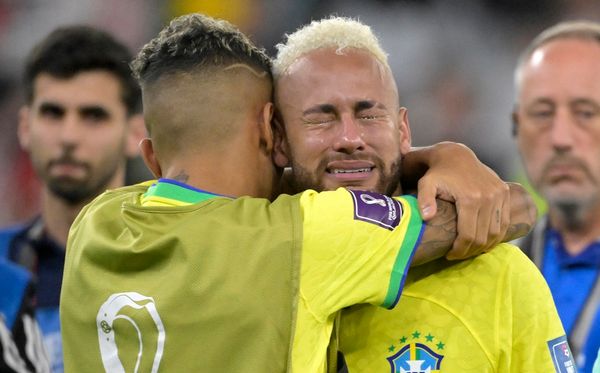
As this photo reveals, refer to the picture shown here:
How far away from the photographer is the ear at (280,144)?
225 centimetres

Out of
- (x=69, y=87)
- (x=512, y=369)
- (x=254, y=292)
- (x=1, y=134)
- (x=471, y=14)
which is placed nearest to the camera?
(x=254, y=292)

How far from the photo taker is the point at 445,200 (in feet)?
6.74

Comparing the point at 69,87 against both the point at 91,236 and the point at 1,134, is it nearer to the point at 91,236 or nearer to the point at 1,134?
the point at 1,134

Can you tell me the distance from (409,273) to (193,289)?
0.51m

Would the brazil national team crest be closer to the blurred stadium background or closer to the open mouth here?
the open mouth

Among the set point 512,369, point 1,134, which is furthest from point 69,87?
point 512,369

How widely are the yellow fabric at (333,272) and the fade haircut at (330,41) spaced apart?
1.77 feet

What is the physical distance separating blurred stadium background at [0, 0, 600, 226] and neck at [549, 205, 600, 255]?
0.97 metres

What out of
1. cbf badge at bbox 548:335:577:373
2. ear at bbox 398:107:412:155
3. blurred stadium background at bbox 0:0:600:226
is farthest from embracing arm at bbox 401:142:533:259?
blurred stadium background at bbox 0:0:600:226

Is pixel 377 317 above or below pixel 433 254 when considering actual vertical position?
below

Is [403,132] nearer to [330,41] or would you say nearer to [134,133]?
[330,41]

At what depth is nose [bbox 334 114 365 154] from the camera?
2152 mm

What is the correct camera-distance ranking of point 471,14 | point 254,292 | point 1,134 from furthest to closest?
point 471,14, point 1,134, point 254,292

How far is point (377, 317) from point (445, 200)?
11.7 inches
